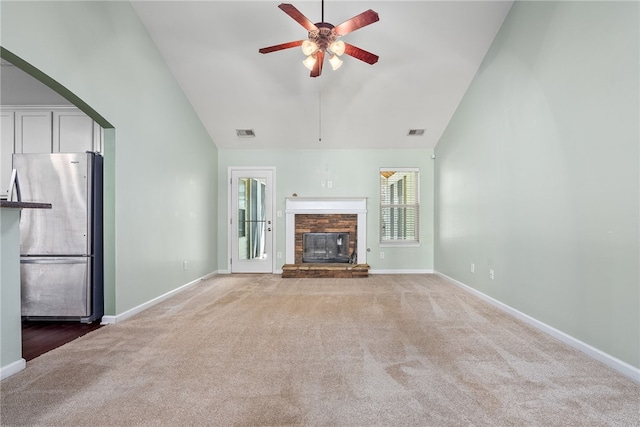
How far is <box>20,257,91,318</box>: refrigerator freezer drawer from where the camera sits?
3.21m

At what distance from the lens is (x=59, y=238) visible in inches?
128

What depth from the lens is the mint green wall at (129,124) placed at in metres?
2.48

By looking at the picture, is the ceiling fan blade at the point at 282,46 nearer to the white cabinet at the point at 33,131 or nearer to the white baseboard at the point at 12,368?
the white cabinet at the point at 33,131

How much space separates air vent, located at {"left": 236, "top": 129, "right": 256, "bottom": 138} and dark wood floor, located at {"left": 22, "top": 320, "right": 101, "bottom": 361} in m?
3.70

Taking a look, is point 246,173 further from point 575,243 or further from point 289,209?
point 575,243

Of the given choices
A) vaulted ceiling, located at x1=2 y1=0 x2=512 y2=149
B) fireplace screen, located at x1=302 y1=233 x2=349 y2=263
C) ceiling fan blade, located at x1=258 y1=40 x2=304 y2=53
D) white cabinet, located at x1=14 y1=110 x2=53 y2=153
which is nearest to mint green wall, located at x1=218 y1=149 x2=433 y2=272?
vaulted ceiling, located at x1=2 y1=0 x2=512 y2=149

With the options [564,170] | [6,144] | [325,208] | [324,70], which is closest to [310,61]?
[324,70]

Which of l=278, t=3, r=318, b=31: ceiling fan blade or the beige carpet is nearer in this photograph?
the beige carpet

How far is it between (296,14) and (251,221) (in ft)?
13.4

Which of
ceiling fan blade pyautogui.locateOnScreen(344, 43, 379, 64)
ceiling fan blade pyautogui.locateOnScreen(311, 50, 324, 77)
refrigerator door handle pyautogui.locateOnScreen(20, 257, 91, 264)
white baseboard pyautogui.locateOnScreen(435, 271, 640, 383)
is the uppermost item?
ceiling fan blade pyautogui.locateOnScreen(344, 43, 379, 64)

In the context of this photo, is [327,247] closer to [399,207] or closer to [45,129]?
[399,207]

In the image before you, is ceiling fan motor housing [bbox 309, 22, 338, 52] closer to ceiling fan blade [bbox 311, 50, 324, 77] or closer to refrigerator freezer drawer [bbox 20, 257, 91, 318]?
ceiling fan blade [bbox 311, 50, 324, 77]

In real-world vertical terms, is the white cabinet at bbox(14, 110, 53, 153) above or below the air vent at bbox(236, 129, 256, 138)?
below

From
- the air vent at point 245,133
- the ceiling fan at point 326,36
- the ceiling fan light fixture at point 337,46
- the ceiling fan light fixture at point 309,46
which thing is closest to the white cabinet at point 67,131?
the air vent at point 245,133
